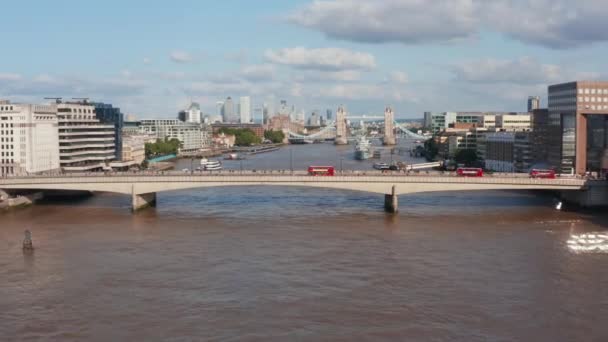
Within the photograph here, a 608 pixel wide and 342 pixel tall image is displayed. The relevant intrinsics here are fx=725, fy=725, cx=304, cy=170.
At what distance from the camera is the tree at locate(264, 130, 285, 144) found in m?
178

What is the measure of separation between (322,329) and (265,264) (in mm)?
7631

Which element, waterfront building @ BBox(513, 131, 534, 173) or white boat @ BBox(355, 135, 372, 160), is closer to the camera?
waterfront building @ BBox(513, 131, 534, 173)

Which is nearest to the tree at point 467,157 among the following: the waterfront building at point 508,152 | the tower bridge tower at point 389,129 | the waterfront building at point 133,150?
the waterfront building at point 508,152

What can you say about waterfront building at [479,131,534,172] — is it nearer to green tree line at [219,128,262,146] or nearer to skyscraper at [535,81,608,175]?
skyscraper at [535,81,608,175]

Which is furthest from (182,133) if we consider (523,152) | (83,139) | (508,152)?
(523,152)

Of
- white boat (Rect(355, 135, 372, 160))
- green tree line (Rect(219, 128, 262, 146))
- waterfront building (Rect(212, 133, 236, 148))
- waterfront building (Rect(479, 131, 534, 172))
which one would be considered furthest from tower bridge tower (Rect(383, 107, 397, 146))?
waterfront building (Rect(479, 131, 534, 172))

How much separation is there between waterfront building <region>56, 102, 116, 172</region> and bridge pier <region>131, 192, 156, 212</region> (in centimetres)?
1843

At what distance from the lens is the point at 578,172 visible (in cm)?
4994

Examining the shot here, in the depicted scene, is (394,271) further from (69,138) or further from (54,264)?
(69,138)

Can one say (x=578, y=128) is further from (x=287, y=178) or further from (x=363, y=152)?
(x=363, y=152)

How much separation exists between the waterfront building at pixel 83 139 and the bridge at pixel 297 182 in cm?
1848

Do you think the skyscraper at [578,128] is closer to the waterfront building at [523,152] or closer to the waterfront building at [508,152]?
the waterfront building at [523,152]

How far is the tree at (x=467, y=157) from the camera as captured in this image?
78500 mm

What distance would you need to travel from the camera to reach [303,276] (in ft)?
77.9
